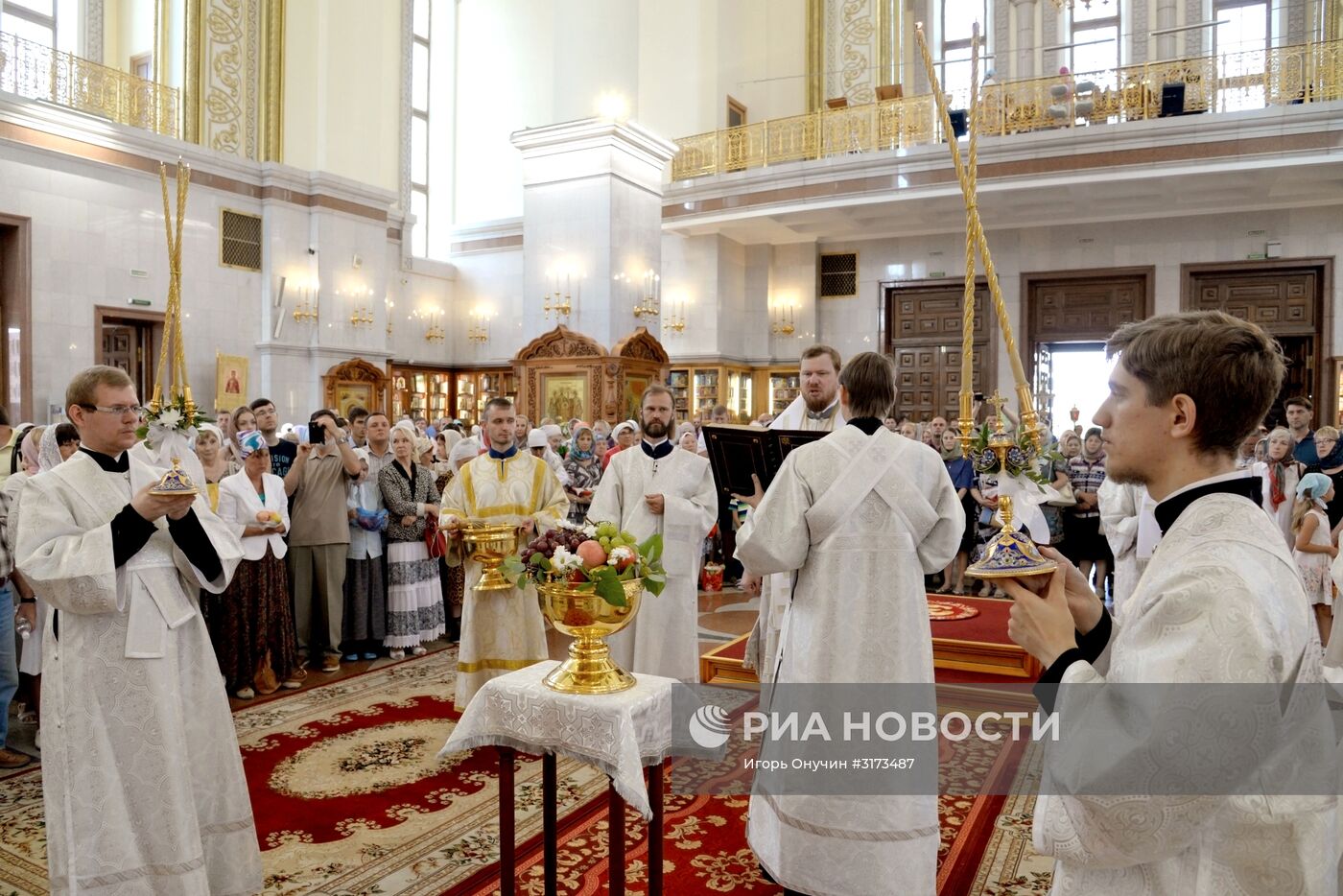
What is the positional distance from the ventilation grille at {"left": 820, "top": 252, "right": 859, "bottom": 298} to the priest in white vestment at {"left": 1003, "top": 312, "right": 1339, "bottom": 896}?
58.0 feet

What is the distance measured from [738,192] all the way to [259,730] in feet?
43.2

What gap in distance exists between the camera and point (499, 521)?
545 cm

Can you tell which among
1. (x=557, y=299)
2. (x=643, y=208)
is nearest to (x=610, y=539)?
(x=557, y=299)

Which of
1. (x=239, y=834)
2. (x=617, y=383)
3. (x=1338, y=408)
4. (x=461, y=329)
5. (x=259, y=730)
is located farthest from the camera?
(x=461, y=329)

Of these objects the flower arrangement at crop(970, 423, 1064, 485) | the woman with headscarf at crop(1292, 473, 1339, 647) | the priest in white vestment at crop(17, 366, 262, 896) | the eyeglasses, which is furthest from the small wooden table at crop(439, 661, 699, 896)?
the woman with headscarf at crop(1292, 473, 1339, 647)

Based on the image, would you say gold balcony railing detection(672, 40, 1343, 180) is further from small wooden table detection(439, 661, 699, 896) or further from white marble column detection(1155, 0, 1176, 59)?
small wooden table detection(439, 661, 699, 896)

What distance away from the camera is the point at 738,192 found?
16453 millimetres

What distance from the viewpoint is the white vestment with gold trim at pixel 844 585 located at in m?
3.13

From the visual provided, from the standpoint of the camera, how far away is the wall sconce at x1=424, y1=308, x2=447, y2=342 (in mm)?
19516

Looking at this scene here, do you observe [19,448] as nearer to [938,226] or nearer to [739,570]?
[739,570]

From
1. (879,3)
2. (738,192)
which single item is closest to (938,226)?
(738,192)

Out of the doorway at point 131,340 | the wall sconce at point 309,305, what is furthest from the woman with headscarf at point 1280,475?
the doorway at point 131,340

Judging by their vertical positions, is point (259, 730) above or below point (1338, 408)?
below

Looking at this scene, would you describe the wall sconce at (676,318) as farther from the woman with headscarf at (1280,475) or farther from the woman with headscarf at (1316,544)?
the woman with headscarf at (1316,544)
